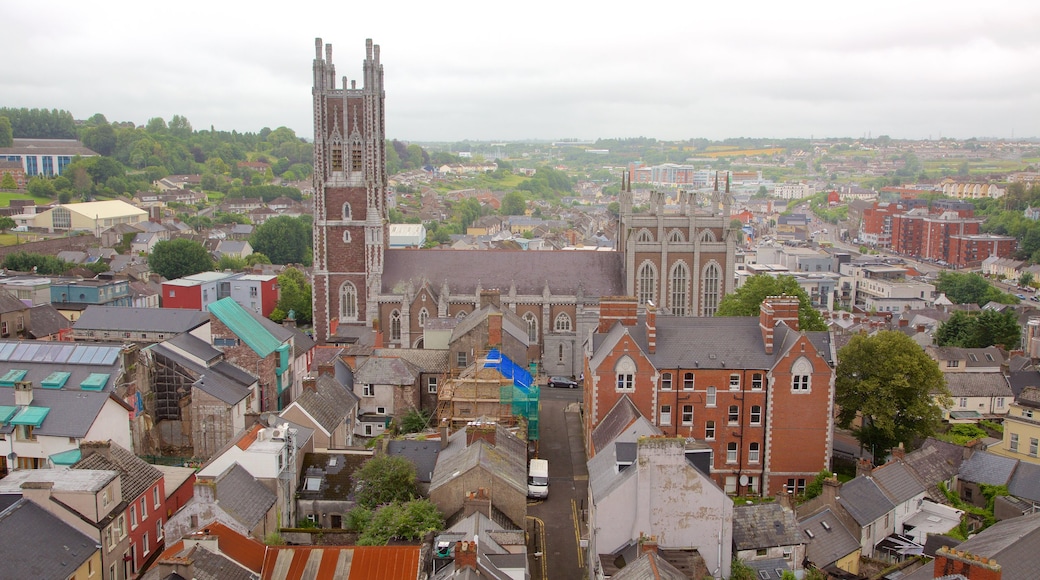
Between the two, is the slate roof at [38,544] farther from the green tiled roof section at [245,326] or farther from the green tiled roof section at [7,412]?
the green tiled roof section at [245,326]

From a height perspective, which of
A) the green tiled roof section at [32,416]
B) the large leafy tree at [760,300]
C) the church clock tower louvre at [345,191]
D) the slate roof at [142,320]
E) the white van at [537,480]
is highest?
the church clock tower louvre at [345,191]

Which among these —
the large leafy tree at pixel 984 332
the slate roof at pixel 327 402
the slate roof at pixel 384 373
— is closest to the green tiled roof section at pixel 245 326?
the slate roof at pixel 327 402

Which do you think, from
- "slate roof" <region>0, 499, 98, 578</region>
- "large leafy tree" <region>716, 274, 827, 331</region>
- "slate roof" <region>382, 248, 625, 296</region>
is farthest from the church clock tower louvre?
"slate roof" <region>0, 499, 98, 578</region>

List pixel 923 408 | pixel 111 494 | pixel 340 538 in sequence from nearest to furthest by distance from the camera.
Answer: pixel 111 494 < pixel 340 538 < pixel 923 408

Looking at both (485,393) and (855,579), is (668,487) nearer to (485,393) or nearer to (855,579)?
(855,579)

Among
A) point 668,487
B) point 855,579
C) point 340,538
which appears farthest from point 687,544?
point 340,538

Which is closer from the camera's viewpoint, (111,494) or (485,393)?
(111,494)

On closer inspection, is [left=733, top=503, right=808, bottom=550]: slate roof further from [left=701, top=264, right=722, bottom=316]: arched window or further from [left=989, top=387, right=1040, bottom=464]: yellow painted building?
[left=701, top=264, right=722, bottom=316]: arched window
